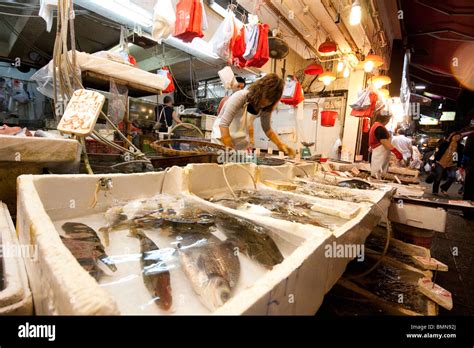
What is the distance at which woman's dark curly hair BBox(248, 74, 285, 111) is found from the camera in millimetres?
3213

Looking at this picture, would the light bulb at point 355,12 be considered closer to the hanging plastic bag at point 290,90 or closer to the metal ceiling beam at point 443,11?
the hanging plastic bag at point 290,90

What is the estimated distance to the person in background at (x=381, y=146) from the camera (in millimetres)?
5141

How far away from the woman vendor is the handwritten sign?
1853mm

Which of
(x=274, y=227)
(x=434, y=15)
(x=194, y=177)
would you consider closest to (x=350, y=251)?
(x=274, y=227)

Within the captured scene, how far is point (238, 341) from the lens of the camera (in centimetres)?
58

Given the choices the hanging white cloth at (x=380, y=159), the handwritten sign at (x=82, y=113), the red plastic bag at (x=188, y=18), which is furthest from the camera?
the hanging white cloth at (x=380, y=159)

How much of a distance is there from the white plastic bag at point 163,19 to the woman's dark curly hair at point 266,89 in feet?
5.96

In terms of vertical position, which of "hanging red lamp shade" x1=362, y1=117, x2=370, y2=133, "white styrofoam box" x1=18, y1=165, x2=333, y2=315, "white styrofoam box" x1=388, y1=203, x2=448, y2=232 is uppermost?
"hanging red lamp shade" x1=362, y1=117, x2=370, y2=133

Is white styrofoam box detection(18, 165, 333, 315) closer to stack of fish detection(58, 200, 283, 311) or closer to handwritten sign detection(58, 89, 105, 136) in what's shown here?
stack of fish detection(58, 200, 283, 311)

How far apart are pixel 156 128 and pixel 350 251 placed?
608 cm
